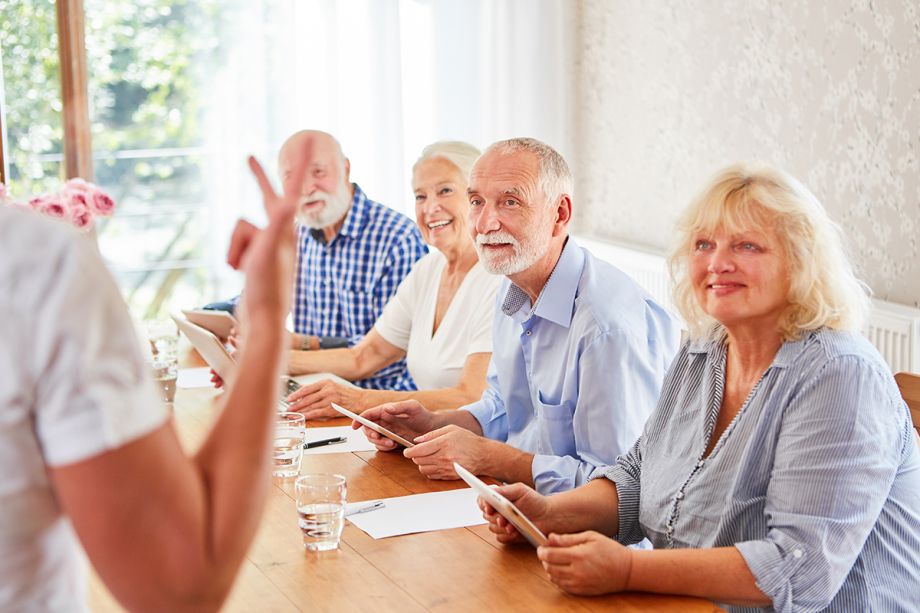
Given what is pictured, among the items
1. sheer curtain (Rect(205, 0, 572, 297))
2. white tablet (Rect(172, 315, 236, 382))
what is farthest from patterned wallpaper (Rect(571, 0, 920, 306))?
white tablet (Rect(172, 315, 236, 382))

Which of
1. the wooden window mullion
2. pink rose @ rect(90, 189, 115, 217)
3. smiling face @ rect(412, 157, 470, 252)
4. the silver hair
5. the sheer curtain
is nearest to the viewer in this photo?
the silver hair

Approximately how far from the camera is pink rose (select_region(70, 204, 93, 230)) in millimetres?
2809

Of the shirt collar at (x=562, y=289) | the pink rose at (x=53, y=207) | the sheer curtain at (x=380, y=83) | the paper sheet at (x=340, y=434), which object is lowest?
the paper sheet at (x=340, y=434)

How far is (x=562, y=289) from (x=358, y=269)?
4.40 ft

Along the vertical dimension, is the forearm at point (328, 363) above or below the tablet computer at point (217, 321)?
below

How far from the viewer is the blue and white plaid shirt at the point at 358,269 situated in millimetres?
3426

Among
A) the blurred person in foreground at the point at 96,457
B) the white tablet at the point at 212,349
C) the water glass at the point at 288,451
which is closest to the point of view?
the blurred person in foreground at the point at 96,457

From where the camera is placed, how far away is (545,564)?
1.47 metres

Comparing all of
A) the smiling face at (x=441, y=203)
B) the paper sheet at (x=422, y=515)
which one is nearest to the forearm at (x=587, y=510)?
the paper sheet at (x=422, y=515)

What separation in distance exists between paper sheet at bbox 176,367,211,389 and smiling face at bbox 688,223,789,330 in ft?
5.27

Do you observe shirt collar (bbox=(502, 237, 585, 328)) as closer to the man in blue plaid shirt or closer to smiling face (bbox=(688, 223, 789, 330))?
smiling face (bbox=(688, 223, 789, 330))

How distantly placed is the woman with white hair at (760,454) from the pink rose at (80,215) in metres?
1.64

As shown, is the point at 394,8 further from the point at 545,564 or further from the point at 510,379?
the point at 545,564

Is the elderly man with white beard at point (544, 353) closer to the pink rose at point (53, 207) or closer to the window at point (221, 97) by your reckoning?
the pink rose at point (53, 207)
